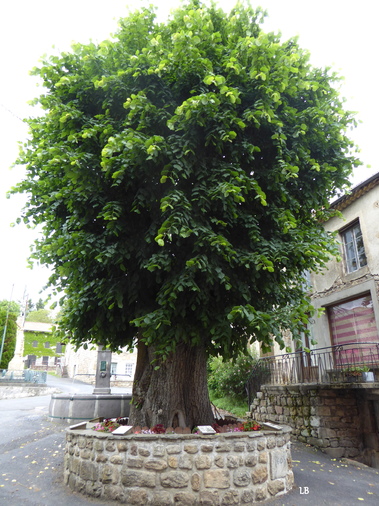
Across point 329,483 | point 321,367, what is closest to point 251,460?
point 329,483

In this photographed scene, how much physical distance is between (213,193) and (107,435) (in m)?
3.79

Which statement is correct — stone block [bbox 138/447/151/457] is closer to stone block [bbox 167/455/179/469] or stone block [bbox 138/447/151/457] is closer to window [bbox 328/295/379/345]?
stone block [bbox 167/455/179/469]

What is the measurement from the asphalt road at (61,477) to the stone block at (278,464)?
276 mm

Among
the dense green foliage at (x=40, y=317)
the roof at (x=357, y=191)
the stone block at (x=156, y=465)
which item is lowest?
the stone block at (x=156, y=465)

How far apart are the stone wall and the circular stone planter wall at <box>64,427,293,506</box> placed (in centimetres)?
409

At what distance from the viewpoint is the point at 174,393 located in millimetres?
5977

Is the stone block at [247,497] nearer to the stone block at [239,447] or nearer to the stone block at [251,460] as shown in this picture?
the stone block at [251,460]

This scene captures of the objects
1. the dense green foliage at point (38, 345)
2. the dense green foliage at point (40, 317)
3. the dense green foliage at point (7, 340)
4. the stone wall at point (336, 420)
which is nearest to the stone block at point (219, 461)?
the stone wall at point (336, 420)

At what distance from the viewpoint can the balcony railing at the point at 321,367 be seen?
29.4ft

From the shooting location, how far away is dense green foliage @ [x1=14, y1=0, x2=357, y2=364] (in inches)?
198

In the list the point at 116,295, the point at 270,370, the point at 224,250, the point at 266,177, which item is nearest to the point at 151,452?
the point at 116,295

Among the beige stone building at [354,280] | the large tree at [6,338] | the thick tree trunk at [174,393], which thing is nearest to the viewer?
the thick tree trunk at [174,393]

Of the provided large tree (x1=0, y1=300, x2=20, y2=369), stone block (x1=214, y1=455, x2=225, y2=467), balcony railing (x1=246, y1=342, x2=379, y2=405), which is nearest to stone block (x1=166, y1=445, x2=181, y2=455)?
stone block (x1=214, y1=455, x2=225, y2=467)

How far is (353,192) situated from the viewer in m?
10.6
